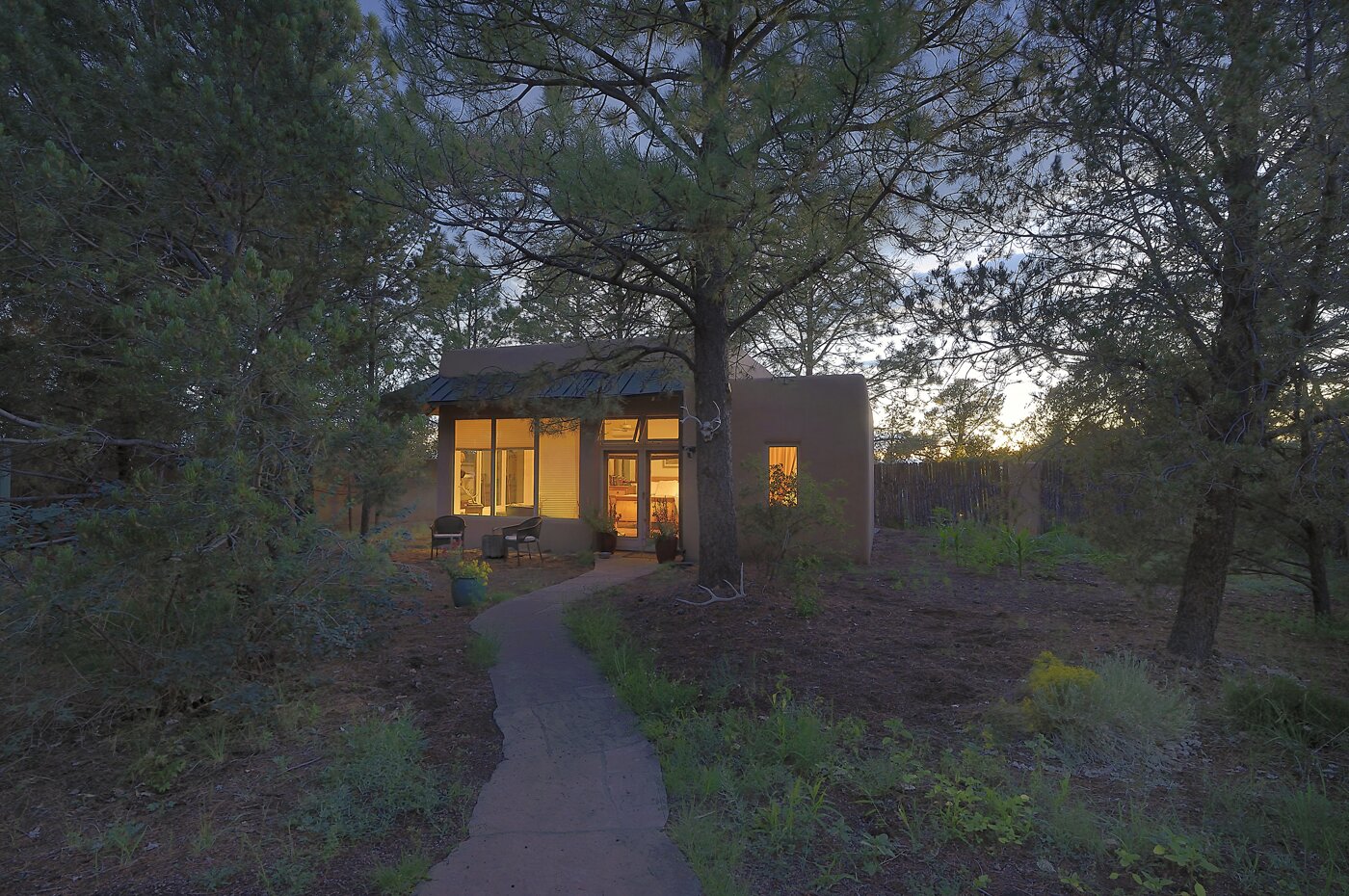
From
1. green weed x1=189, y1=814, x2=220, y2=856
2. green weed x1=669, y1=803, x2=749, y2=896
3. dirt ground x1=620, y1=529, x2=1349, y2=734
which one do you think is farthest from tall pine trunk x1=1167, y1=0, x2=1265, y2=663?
green weed x1=189, y1=814, x2=220, y2=856

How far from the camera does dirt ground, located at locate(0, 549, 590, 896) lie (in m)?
3.24

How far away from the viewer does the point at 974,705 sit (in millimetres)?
5133

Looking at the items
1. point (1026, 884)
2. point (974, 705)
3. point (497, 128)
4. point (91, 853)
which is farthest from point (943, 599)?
point (91, 853)

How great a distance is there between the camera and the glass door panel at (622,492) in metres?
13.7

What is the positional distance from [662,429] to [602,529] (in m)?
2.05

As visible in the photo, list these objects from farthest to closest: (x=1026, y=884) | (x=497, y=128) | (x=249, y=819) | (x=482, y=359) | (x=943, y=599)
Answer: (x=482, y=359) → (x=943, y=599) → (x=497, y=128) → (x=249, y=819) → (x=1026, y=884)

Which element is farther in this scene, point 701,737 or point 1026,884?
point 701,737

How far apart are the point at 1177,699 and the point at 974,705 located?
1.24 metres

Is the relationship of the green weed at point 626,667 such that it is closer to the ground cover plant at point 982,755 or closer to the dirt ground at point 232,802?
the ground cover plant at point 982,755

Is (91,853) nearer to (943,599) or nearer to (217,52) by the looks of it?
(217,52)

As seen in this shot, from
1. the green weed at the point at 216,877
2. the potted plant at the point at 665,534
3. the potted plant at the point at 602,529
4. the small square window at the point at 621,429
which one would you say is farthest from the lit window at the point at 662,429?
the green weed at the point at 216,877

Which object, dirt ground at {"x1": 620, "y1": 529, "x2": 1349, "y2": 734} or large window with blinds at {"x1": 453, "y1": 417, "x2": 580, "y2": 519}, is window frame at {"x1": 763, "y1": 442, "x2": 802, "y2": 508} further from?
large window with blinds at {"x1": 453, "y1": 417, "x2": 580, "y2": 519}

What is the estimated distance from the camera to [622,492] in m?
13.8

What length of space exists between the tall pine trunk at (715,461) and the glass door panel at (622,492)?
5.36m
